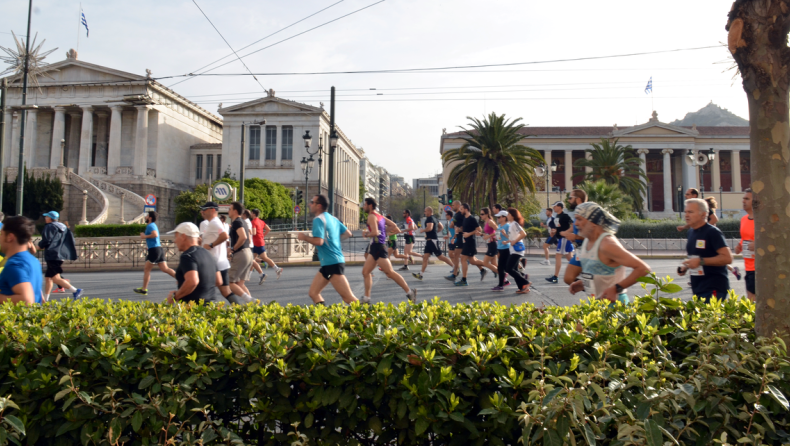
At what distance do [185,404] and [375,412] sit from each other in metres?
0.92

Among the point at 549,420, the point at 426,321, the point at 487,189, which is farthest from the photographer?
the point at 487,189

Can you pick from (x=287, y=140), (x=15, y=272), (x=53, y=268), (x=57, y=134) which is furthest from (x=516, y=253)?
(x=57, y=134)

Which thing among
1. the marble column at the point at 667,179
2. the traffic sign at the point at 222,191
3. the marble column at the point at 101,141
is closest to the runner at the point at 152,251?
the traffic sign at the point at 222,191

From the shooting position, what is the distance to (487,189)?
108 feet

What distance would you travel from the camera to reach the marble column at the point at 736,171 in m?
68.2

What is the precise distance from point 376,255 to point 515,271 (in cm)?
302

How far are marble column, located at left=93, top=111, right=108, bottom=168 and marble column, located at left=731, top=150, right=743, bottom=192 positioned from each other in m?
79.7

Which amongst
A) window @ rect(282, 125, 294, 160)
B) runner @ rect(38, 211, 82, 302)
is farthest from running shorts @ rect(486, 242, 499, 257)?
window @ rect(282, 125, 294, 160)

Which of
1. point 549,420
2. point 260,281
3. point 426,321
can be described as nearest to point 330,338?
point 426,321

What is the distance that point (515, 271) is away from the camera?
1021cm

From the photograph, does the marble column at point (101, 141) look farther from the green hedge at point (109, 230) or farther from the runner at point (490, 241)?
the runner at point (490, 241)

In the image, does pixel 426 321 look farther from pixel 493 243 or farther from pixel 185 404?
pixel 493 243

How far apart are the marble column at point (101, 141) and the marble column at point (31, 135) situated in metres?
5.95

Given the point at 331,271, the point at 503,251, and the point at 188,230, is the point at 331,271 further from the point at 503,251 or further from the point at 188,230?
the point at 503,251
